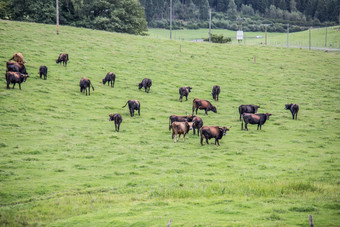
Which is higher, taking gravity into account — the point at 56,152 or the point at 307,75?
the point at 307,75

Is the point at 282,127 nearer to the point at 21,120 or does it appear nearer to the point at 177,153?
the point at 177,153

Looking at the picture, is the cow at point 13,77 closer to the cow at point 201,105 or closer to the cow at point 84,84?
Result: the cow at point 84,84

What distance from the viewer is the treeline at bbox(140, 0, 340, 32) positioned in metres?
161

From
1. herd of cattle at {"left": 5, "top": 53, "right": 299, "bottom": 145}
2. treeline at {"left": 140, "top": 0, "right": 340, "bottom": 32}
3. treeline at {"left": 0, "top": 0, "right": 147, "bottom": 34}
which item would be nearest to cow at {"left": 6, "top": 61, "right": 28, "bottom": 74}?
herd of cattle at {"left": 5, "top": 53, "right": 299, "bottom": 145}

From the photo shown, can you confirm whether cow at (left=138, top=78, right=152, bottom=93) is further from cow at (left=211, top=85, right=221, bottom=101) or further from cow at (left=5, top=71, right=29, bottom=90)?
cow at (left=5, top=71, right=29, bottom=90)

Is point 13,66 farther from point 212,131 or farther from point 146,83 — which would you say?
point 212,131

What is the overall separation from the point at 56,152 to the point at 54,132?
3889mm

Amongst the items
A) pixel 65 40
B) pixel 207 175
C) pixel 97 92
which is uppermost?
pixel 65 40

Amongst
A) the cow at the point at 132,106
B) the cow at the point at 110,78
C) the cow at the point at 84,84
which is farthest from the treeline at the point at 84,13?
the cow at the point at 132,106

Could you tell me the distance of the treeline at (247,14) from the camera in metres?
161

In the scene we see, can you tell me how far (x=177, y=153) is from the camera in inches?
898

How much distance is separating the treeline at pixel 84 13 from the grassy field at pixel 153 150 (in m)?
21.0

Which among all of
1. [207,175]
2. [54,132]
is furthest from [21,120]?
[207,175]

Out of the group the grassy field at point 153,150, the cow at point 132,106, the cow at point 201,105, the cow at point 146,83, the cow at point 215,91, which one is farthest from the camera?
the cow at point 146,83
